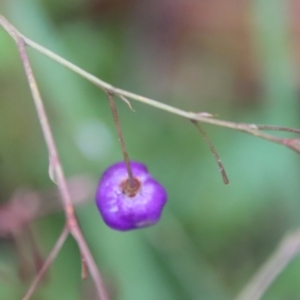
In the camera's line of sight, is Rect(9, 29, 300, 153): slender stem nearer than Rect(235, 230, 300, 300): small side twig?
Yes

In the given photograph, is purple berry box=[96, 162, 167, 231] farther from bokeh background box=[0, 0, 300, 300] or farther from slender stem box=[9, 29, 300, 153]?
bokeh background box=[0, 0, 300, 300]

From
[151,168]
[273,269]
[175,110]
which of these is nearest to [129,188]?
[175,110]

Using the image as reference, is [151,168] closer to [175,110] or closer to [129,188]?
[129,188]

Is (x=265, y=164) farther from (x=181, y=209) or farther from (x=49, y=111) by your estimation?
(x=49, y=111)

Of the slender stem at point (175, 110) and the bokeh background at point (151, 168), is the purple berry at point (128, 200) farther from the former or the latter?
the bokeh background at point (151, 168)

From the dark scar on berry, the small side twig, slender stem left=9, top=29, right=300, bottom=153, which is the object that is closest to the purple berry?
the dark scar on berry
